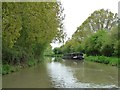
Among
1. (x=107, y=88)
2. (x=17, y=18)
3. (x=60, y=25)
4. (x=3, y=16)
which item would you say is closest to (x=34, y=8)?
(x=17, y=18)

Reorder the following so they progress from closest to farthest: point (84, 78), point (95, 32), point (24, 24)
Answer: point (84, 78)
point (24, 24)
point (95, 32)

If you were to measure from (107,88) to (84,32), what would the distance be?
5575 centimetres

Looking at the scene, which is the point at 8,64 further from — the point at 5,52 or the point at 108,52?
the point at 108,52

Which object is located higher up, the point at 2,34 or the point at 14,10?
the point at 14,10

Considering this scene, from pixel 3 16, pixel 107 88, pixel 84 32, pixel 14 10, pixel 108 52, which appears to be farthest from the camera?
pixel 84 32

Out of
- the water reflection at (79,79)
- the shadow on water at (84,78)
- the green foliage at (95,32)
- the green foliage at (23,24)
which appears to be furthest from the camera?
the green foliage at (95,32)

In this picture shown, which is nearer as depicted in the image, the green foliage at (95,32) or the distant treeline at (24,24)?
Result: the distant treeline at (24,24)

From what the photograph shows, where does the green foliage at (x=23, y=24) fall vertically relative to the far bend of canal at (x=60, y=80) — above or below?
above

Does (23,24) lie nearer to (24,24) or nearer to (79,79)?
(24,24)

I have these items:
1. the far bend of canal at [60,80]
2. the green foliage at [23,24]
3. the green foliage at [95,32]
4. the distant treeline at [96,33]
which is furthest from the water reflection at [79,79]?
the green foliage at [95,32]

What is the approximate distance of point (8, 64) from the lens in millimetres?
26578

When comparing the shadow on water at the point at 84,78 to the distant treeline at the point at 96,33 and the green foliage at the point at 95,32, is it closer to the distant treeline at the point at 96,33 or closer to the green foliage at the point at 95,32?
the distant treeline at the point at 96,33

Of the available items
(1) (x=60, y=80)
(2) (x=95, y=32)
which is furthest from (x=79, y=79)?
(2) (x=95, y=32)

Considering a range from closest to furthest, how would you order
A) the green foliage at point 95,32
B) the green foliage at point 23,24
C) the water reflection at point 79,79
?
the water reflection at point 79,79 → the green foliage at point 23,24 → the green foliage at point 95,32
